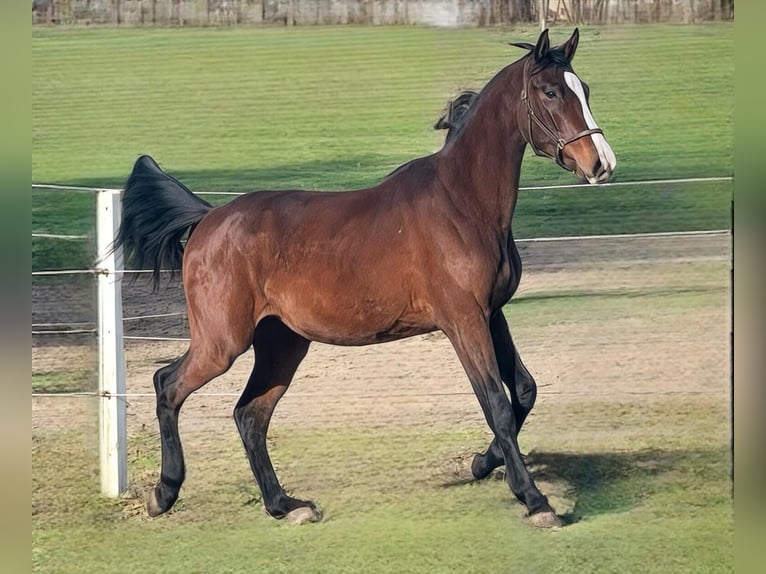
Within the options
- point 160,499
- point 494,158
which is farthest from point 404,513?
point 494,158

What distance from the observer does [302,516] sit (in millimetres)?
5758

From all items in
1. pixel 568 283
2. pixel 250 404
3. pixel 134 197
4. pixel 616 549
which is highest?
pixel 134 197

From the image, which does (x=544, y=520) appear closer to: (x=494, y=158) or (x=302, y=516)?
(x=302, y=516)

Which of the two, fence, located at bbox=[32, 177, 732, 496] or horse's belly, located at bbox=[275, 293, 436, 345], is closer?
horse's belly, located at bbox=[275, 293, 436, 345]

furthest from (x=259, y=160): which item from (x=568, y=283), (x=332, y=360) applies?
(x=568, y=283)

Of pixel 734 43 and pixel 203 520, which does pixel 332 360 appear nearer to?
pixel 203 520

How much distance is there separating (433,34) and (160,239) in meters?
1.89

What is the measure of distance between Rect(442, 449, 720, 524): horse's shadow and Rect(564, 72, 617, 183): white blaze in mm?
1674

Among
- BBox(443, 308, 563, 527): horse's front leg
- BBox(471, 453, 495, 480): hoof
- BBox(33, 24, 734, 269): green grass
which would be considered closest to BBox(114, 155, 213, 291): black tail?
BBox(33, 24, 734, 269): green grass

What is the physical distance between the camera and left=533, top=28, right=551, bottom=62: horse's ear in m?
5.12

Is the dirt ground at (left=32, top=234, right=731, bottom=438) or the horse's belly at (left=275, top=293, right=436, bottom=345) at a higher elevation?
the horse's belly at (left=275, top=293, right=436, bottom=345)

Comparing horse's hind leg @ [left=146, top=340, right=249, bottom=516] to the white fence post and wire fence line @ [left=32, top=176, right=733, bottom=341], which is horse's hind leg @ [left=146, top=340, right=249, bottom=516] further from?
wire fence line @ [left=32, top=176, right=733, bottom=341]

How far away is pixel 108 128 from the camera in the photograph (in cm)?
622

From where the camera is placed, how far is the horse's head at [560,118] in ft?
16.7
